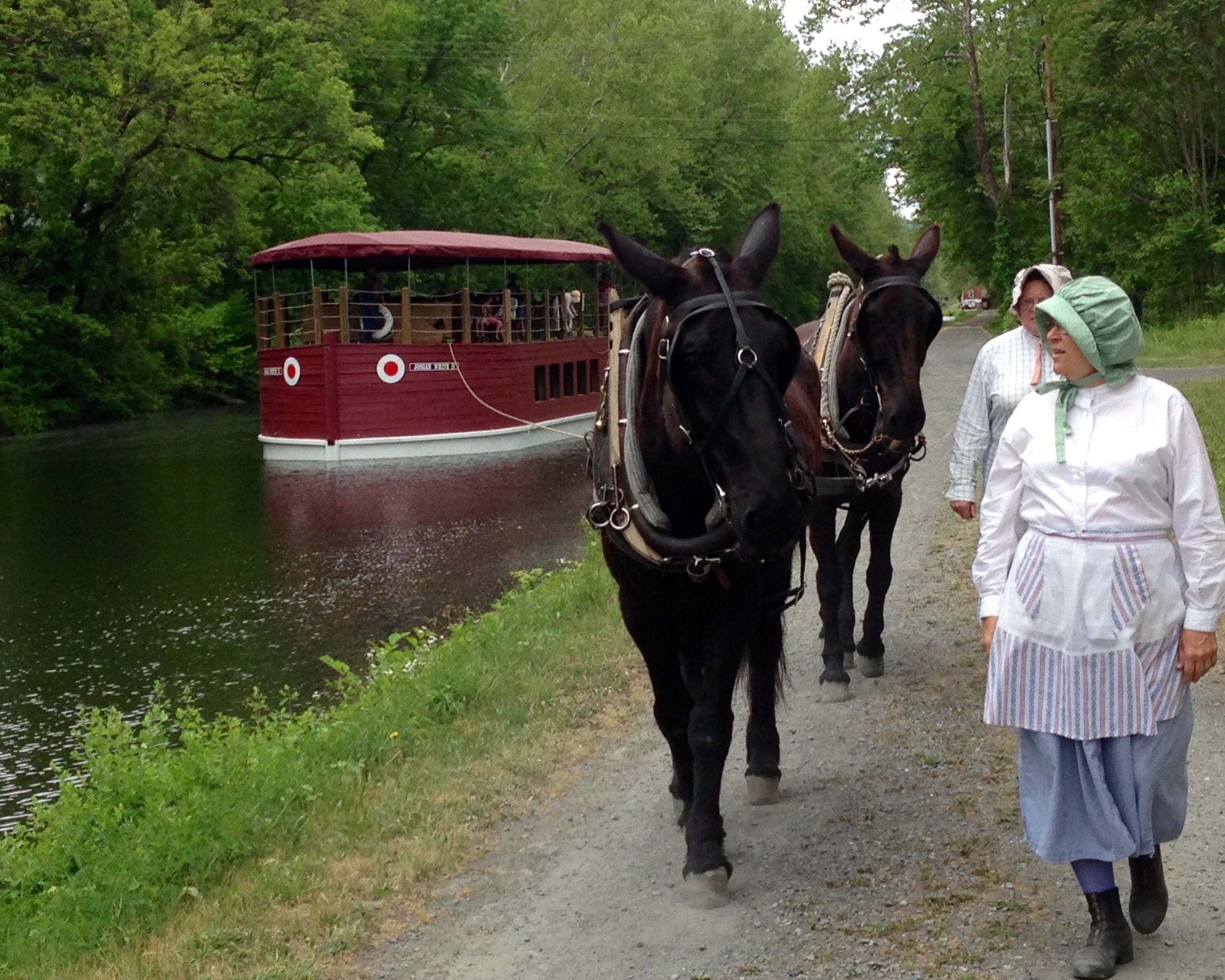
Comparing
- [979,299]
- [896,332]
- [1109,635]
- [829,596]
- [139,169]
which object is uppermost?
[139,169]

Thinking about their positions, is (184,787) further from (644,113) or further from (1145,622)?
(644,113)

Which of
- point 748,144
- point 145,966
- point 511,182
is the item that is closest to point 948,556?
point 145,966

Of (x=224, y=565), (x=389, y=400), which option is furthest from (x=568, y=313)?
(x=224, y=565)

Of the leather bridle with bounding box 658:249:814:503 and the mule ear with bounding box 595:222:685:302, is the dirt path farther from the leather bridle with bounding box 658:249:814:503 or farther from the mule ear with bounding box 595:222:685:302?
the mule ear with bounding box 595:222:685:302

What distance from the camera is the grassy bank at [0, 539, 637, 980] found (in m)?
5.27

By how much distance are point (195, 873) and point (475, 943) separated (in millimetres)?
1598

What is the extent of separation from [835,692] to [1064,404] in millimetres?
3706

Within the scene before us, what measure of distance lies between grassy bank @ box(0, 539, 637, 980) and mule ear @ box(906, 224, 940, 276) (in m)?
2.78

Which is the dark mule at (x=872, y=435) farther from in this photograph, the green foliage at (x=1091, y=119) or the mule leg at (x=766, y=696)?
the green foliage at (x=1091, y=119)

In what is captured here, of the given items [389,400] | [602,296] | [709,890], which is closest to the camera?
[709,890]

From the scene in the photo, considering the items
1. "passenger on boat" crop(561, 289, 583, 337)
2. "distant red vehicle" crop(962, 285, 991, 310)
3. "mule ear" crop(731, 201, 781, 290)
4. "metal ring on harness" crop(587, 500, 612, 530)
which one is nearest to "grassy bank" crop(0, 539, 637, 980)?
"metal ring on harness" crop(587, 500, 612, 530)

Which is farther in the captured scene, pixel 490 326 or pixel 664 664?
pixel 490 326

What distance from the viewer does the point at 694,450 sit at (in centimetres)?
480

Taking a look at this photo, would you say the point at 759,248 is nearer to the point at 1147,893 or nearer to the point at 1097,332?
the point at 1097,332
